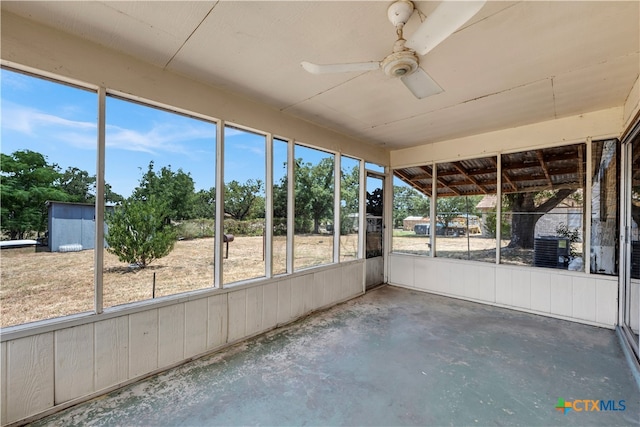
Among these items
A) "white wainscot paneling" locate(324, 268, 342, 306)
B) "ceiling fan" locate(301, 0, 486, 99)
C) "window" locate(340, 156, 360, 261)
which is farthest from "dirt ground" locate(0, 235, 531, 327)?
"ceiling fan" locate(301, 0, 486, 99)

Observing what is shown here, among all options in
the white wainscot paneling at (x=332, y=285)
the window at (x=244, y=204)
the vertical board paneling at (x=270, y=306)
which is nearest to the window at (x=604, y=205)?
the white wainscot paneling at (x=332, y=285)

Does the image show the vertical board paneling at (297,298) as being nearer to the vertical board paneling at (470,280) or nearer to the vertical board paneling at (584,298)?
the vertical board paneling at (470,280)

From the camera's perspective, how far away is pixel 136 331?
2215 mm

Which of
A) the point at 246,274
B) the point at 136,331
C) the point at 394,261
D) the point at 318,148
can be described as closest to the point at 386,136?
the point at 318,148

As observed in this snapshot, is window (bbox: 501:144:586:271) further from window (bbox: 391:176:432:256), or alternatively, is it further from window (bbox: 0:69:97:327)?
window (bbox: 0:69:97:327)

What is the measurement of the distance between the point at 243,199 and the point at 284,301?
133cm

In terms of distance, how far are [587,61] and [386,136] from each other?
7.84 ft

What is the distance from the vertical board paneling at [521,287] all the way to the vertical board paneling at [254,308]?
354 cm

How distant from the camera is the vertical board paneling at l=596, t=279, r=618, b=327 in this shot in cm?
325

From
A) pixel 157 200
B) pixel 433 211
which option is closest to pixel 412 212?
pixel 433 211

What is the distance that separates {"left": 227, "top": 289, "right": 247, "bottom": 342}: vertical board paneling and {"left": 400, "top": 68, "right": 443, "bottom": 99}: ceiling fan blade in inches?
97.6

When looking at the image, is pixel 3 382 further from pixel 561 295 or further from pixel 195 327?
pixel 561 295

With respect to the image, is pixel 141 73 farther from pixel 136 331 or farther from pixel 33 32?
A: pixel 136 331

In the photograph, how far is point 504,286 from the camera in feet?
13.2
